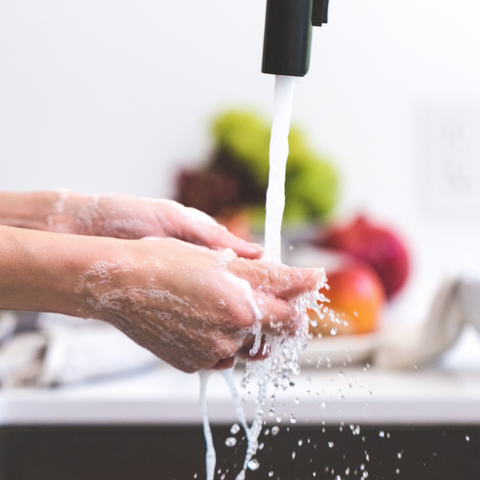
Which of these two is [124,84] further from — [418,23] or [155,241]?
[155,241]

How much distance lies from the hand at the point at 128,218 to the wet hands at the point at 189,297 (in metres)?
0.09

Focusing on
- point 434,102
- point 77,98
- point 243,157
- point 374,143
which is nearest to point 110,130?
point 77,98

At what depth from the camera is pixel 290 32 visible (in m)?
0.31

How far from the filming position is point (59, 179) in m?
0.93

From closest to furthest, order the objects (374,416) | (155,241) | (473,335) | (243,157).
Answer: (155,241) → (374,416) → (473,335) → (243,157)

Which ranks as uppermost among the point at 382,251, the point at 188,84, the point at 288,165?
the point at 188,84

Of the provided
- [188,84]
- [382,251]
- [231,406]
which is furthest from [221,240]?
[188,84]

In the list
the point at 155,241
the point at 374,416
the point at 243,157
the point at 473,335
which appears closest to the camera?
the point at 155,241

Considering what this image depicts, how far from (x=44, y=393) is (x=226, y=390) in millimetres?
177

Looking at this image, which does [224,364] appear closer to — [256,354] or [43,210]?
[256,354]

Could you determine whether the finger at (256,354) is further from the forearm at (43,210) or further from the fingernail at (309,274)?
the forearm at (43,210)

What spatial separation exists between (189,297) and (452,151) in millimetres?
733

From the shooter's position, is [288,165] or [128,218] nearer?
[128,218]

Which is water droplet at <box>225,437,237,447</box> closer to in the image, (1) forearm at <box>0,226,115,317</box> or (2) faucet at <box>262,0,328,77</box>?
(1) forearm at <box>0,226,115,317</box>
